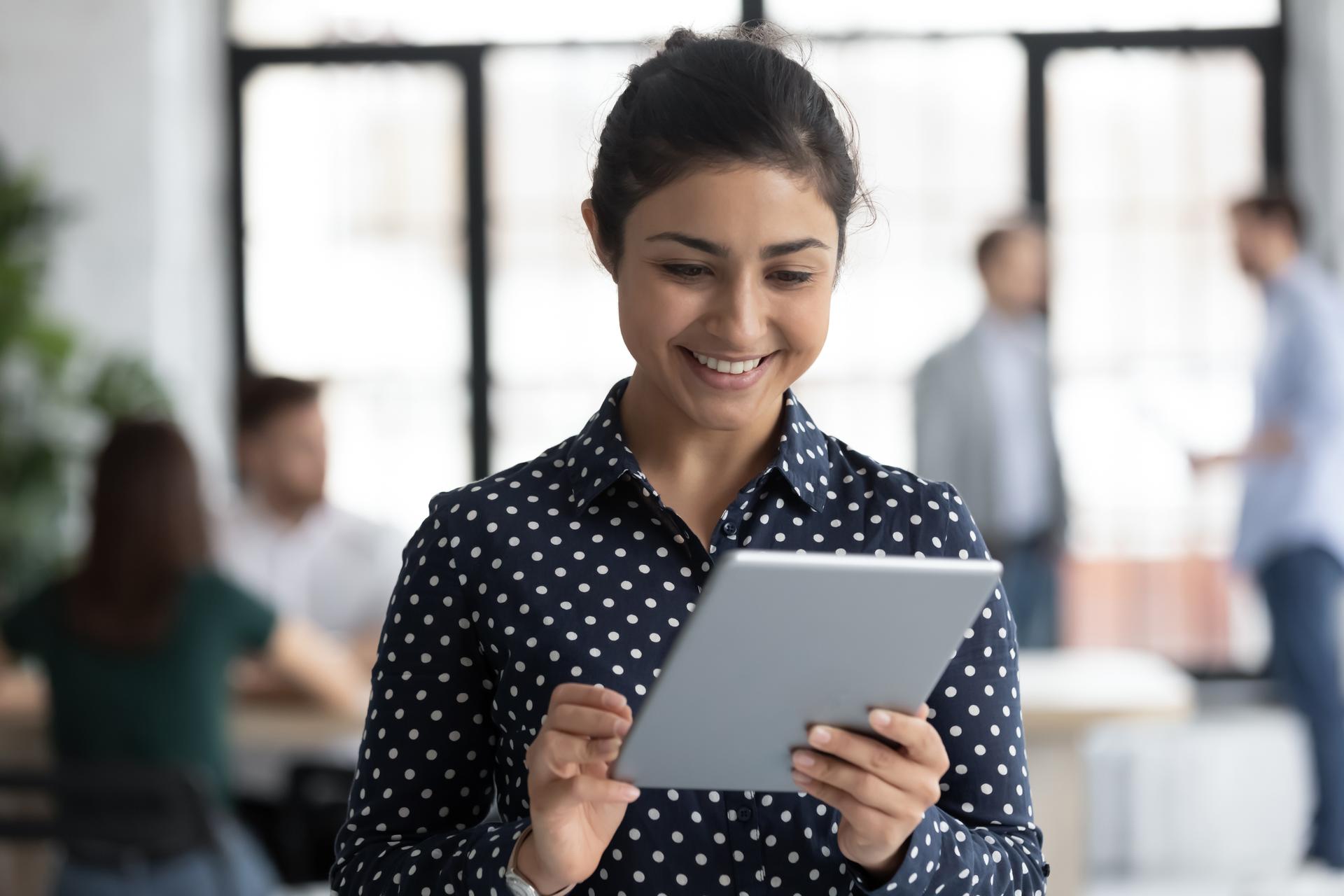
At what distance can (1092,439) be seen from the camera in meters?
5.30

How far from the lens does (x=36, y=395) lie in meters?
4.67

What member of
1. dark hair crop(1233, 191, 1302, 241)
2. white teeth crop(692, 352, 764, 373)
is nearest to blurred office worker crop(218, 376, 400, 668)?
dark hair crop(1233, 191, 1302, 241)

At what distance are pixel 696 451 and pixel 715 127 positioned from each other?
0.23 metres

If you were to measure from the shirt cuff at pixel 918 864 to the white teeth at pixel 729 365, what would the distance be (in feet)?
1.02

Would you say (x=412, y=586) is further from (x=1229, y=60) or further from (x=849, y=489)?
(x=1229, y=60)

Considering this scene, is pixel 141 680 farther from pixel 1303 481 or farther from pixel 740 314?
pixel 1303 481

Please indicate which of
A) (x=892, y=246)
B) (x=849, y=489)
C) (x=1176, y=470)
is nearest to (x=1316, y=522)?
(x=1176, y=470)

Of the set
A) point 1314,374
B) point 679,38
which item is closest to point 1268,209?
point 1314,374

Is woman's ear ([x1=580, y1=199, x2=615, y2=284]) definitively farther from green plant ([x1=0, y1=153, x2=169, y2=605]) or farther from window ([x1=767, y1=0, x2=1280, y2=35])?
window ([x1=767, y1=0, x2=1280, y2=35])

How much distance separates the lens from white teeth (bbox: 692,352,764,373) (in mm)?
1113

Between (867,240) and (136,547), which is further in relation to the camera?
(867,240)

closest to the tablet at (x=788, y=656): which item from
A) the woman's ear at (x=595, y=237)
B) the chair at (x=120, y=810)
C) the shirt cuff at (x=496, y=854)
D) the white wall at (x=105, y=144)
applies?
the shirt cuff at (x=496, y=854)

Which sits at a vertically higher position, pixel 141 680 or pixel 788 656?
pixel 788 656

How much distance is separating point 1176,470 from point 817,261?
440 centimetres
